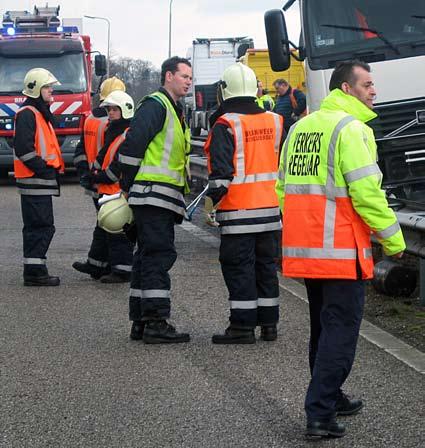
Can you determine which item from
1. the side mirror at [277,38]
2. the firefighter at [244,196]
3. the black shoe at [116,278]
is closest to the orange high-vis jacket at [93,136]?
the black shoe at [116,278]

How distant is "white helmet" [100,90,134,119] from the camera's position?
32.5ft

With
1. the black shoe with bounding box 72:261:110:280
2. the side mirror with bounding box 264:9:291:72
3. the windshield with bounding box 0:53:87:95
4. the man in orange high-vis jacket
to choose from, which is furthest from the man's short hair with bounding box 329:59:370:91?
the windshield with bounding box 0:53:87:95

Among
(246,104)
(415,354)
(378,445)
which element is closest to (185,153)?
(246,104)

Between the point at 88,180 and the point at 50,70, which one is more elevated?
the point at 50,70

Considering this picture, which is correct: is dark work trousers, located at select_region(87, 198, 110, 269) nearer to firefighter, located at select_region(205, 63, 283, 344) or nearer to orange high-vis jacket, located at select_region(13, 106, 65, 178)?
orange high-vis jacket, located at select_region(13, 106, 65, 178)

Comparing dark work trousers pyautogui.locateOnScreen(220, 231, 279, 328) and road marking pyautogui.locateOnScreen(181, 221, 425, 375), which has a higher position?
dark work trousers pyautogui.locateOnScreen(220, 231, 279, 328)

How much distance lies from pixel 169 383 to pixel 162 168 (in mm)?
1770

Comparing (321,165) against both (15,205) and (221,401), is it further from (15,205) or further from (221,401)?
(15,205)

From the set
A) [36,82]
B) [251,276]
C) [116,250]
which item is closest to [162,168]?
[251,276]

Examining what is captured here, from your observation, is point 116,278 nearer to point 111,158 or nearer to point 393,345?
point 111,158

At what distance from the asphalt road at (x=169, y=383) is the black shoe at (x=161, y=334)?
107mm

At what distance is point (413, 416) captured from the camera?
5.94 meters

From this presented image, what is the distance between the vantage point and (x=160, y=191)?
312 inches

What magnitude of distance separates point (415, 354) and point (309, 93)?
4.50 meters
